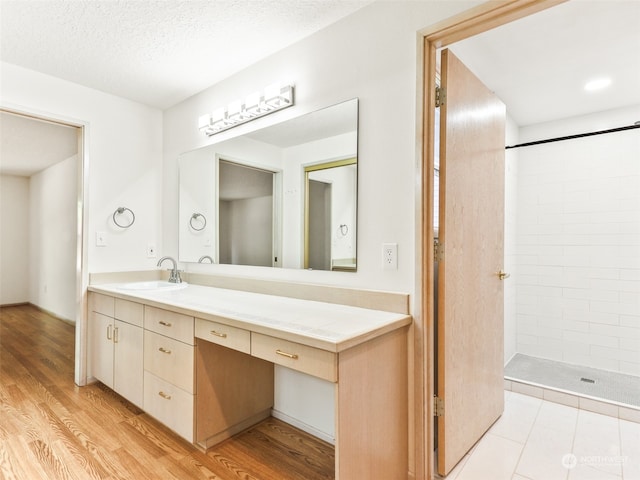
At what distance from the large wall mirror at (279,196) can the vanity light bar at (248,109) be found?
113 millimetres

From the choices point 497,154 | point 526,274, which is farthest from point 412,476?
point 526,274

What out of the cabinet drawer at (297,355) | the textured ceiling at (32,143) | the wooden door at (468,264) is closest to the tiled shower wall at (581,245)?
the wooden door at (468,264)

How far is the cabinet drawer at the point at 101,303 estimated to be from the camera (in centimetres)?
248

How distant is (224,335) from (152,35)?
174cm

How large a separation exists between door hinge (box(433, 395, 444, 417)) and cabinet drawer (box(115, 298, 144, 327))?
1730mm

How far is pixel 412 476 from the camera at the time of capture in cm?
160

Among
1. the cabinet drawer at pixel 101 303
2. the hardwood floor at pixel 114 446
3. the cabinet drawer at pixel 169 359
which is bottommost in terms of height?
the hardwood floor at pixel 114 446

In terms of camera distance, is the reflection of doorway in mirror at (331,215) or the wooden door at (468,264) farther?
the reflection of doorway in mirror at (331,215)

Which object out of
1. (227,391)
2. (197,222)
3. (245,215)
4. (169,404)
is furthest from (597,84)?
(169,404)

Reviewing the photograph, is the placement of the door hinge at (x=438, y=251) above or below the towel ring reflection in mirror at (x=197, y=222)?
below

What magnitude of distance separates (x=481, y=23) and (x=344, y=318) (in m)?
1.39

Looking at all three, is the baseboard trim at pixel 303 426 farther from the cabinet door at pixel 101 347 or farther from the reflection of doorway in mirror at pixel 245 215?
the cabinet door at pixel 101 347


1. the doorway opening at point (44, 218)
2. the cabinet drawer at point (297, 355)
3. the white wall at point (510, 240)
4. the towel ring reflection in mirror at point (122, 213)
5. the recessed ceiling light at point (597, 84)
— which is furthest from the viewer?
the white wall at point (510, 240)

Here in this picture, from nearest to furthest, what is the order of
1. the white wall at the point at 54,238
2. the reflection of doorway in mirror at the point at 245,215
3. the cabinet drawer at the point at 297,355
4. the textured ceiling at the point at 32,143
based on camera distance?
1. the cabinet drawer at the point at 297,355
2. the reflection of doorway in mirror at the point at 245,215
3. the textured ceiling at the point at 32,143
4. the white wall at the point at 54,238
